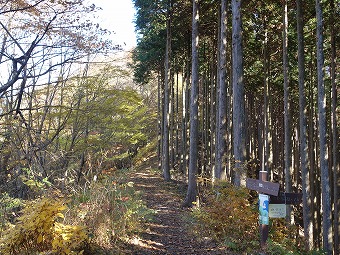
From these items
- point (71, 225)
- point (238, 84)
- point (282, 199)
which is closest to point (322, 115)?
point (238, 84)

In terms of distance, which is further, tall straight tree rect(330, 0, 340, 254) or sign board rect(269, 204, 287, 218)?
tall straight tree rect(330, 0, 340, 254)

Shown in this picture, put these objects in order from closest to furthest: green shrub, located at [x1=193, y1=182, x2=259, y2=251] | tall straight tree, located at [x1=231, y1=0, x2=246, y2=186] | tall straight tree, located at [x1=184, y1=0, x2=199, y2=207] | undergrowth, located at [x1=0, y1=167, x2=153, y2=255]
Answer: undergrowth, located at [x1=0, y1=167, x2=153, y2=255] → green shrub, located at [x1=193, y1=182, x2=259, y2=251] → tall straight tree, located at [x1=231, y1=0, x2=246, y2=186] → tall straight tree, located at [x1=184, y1=0, x2=199, y2=207]

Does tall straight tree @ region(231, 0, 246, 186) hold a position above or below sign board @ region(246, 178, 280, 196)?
above

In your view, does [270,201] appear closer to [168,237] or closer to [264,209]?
[264,209]

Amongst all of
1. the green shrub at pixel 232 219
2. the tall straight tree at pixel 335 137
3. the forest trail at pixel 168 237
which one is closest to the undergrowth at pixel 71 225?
the forest trail at pixel 168 237

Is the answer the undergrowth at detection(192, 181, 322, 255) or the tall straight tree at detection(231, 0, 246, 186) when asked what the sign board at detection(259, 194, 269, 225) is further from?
the tall straight tree at detection(231, 0, 246, 186)

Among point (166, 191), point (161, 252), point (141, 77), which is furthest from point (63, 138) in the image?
point (141, 77)

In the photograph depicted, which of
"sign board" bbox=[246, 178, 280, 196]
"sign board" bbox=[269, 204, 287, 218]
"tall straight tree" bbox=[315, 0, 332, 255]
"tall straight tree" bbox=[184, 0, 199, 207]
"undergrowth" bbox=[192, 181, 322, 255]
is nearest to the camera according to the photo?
"sign board" bbox=[246, 178, 280, 196]

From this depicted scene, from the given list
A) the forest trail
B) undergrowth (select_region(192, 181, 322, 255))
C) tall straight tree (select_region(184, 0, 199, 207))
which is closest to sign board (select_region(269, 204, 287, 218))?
undergrowth (select_region(192, 181, 322, 255))

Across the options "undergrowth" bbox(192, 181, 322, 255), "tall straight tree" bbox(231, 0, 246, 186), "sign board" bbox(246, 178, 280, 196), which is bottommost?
"undergrowth" bbox(192, 181, 322, 255)

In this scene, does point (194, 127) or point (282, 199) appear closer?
point (282, 199)

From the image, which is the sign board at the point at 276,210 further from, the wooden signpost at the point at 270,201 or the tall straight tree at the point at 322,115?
the tall straight tree at the point at 322,115

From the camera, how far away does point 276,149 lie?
26.4m

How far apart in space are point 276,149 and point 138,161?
13.2 meters
